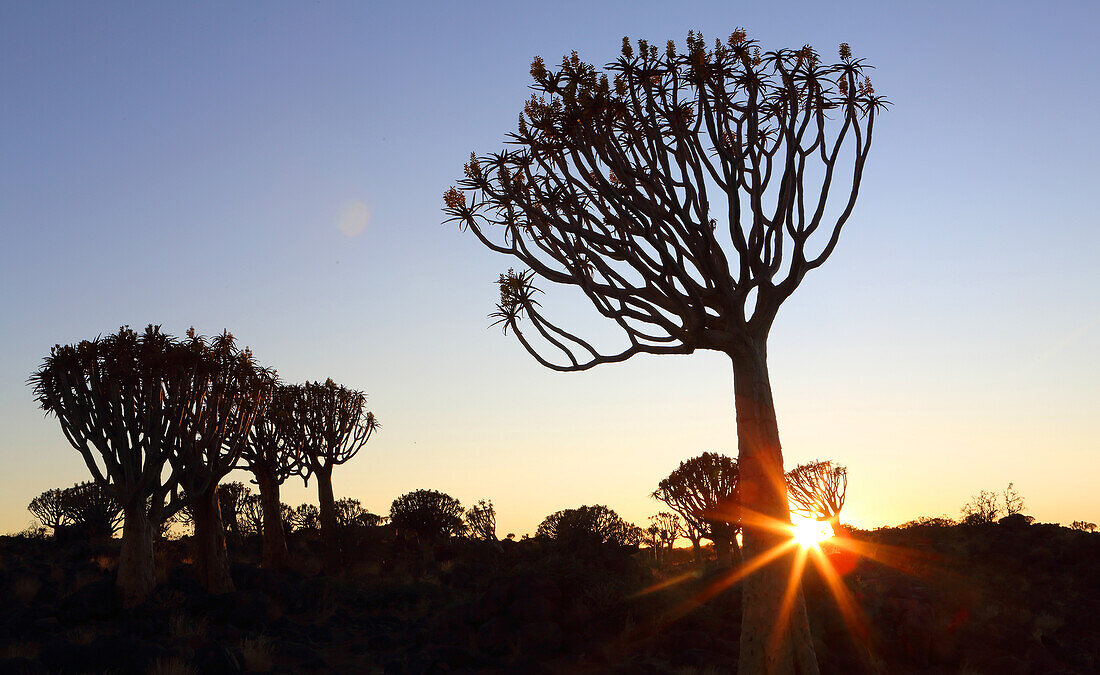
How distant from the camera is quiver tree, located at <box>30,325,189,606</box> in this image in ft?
55.2

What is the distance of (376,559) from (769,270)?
17849mm

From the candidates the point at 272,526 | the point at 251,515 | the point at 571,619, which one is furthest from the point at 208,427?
the point at 251,515

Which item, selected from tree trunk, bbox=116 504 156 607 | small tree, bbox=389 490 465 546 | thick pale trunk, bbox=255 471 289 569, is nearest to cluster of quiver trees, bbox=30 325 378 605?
tree trunk, bbox=116 504 156 607

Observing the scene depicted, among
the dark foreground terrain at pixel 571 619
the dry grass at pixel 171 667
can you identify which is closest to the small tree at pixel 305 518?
the dark foreground terrain at pixel 571 619

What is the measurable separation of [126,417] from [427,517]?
14.2 metres

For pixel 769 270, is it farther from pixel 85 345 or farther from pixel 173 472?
pixel 85 345

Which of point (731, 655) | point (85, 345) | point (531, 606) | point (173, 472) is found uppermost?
point (85, 345)

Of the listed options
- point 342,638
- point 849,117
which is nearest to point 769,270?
point 849,117

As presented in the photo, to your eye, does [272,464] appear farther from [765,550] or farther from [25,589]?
[765,550]

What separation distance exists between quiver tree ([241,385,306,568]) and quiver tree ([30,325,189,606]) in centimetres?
491

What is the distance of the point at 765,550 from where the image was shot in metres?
9.77

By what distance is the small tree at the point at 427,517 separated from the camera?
97.6 feet

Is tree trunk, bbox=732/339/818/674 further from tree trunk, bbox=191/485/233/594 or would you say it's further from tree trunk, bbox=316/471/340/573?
tree trunk, bbox=316/471/340/573

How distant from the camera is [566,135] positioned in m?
11.7
